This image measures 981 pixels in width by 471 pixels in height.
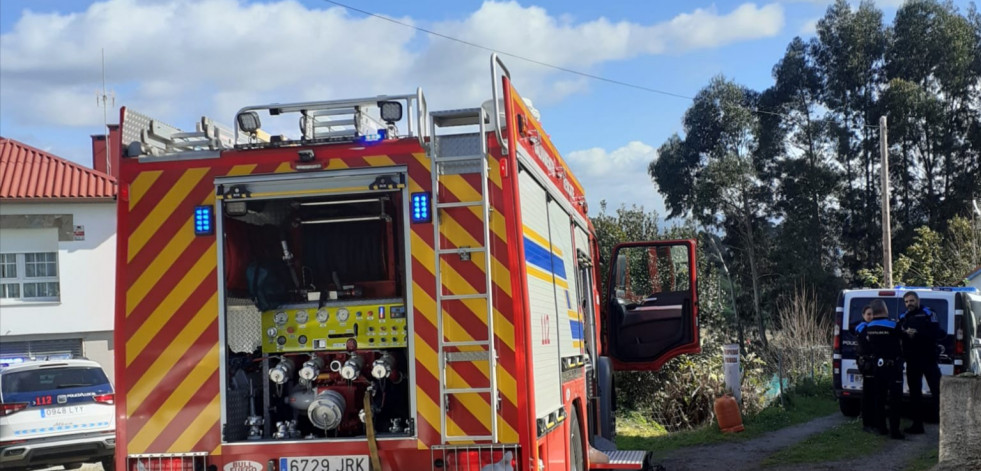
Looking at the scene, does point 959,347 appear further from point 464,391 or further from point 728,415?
point 464,391

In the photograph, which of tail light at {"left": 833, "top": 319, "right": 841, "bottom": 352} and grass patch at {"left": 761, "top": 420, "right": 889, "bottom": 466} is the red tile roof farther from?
grass patch at {"left": 761, "top": 420, "right": 889, "bottom": 466}

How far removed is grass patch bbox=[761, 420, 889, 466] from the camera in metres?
11.5

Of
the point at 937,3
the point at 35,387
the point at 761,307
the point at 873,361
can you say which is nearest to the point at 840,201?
the point at 761,307

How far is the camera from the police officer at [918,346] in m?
12.2

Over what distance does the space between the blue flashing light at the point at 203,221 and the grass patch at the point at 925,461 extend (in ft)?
25.9

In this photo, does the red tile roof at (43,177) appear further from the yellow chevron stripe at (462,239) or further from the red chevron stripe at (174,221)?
the yellow chevron stripe at (462,239)

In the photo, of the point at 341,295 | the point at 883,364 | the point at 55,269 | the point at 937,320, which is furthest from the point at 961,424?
the point at 55,269

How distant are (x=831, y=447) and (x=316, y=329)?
26.8 ft

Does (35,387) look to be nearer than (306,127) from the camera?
No

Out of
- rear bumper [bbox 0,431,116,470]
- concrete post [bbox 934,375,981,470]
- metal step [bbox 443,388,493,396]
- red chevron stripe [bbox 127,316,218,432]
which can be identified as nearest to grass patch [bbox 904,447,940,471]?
concrete post [bbox 934,375,981,470]

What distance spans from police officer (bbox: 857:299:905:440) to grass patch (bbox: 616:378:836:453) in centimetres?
178

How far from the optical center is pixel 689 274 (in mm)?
10828

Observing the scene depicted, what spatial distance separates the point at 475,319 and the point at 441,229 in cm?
53

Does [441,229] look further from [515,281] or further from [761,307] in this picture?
[761,307]
